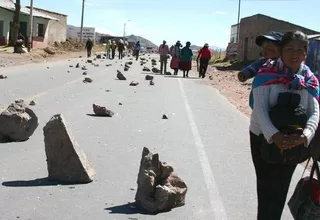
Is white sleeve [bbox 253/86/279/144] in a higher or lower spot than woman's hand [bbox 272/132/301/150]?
higher

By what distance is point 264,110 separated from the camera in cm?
384

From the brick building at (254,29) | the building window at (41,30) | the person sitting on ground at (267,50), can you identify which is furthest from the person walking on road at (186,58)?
the building window at (41,30)

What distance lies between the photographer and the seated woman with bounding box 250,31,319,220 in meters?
3.75


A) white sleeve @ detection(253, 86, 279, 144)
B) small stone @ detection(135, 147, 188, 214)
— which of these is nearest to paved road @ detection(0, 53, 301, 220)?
small stone @ detection(135, 147, 188, 214)

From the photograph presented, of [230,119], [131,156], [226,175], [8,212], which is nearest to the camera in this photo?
[8,212]

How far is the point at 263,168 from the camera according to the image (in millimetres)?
4102

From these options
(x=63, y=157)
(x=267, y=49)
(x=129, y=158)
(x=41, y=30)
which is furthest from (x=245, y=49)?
(x=267, y=49)

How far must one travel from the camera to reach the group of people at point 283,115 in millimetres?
3740

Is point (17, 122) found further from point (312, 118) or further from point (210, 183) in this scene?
point (312, 118)

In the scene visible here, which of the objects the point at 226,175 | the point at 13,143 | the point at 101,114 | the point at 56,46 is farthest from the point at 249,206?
the point at 56,46

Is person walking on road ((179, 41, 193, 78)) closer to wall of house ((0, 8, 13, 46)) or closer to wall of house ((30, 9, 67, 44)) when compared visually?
wall of house ((0, 8, 13, 46))

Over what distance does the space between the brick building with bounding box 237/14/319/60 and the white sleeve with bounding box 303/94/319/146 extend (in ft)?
125

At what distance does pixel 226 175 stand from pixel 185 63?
21708mm

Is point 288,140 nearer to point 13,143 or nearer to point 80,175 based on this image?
point 80,175
